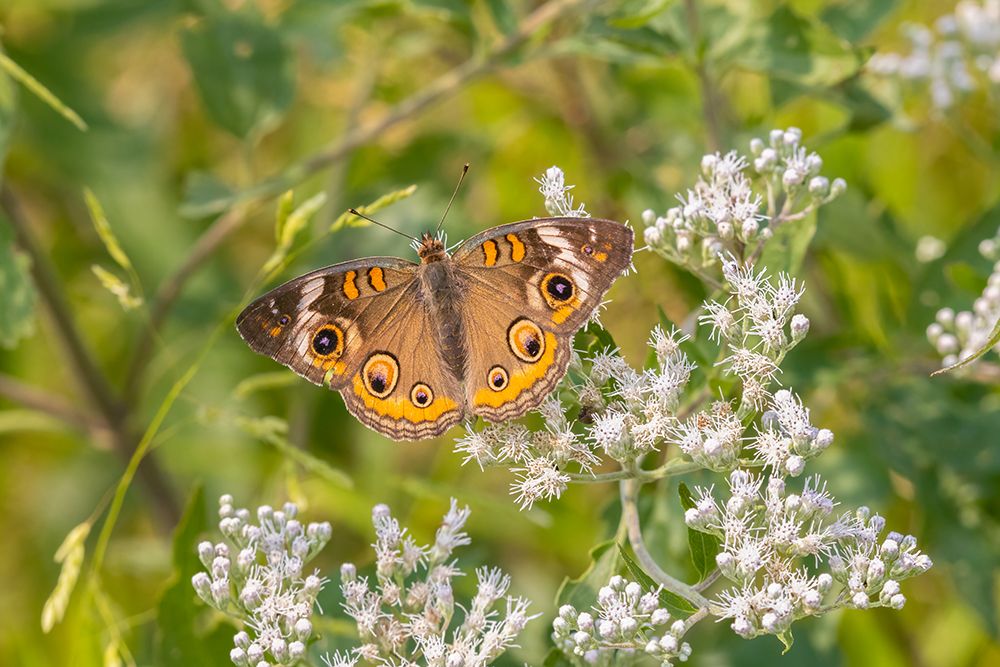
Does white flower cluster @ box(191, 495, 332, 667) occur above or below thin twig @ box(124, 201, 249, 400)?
below

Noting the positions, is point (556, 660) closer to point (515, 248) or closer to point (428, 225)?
point (515, 248)

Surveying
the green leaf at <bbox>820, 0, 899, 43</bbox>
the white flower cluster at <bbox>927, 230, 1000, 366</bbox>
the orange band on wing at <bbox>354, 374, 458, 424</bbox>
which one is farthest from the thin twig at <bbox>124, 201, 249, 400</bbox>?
the white flower cluster at <bbox>927, 230, 1000, 366</bbox>

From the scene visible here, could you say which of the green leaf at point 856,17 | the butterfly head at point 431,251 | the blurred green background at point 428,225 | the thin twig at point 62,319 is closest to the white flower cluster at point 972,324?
the blurred green background at point 428,225

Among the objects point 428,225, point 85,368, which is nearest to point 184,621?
point 85,368

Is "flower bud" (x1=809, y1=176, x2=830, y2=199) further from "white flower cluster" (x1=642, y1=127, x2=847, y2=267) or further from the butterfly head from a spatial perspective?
the butterfly head

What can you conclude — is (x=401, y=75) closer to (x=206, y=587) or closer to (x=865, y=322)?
(x=865, y=322)

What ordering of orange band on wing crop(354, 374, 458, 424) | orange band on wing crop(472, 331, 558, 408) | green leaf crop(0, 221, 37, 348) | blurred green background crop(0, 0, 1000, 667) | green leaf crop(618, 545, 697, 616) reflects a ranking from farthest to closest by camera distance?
1. blurred green background crop(0, 0, 1000, 667)
2. green leaf crop(0, 221, 37, 348)
3. orange band on wing crop(354, 374, 458, 424)
4. orange band on wing crop(472, 331, 558, 408)
5. green leaf crop(618, 545, 697, 616)

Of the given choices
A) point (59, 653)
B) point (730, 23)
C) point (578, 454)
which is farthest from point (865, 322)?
point (59, 653)
